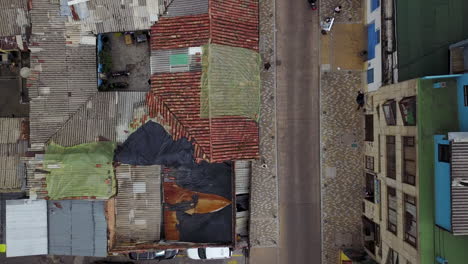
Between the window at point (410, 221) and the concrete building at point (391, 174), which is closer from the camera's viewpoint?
the window at point (410, 221)

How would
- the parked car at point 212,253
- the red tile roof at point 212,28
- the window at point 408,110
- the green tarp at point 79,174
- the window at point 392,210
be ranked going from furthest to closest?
the parked car at point 212,253
the window at point 392,210
the green tarp at point 79,174
the red tile roof at point 212,28
the window at point 408,110

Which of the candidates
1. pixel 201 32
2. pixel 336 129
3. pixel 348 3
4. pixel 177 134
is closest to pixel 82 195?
pixel 177 134

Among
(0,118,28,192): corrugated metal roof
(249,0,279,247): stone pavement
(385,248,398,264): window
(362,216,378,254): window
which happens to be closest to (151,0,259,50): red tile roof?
(249,0,279,247): stone pavement

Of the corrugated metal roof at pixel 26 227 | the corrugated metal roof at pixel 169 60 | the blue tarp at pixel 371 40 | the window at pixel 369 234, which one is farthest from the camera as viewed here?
the window at pixel 369 234

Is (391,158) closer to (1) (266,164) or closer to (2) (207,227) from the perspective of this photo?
(1) (266,164)

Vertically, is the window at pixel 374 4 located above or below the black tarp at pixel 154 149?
above

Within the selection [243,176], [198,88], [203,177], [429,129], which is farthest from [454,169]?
[203,177]

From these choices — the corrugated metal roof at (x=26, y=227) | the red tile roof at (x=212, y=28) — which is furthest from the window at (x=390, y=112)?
the corrugated metal roof at (x=26, y=227)

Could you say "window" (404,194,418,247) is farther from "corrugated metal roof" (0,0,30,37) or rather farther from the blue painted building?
"corrugated metal roof" (0,0,30,37)

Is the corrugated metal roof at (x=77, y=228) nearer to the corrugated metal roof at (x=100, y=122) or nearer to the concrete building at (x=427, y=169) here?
the corrugated metal roof at (x=100, y=122)
